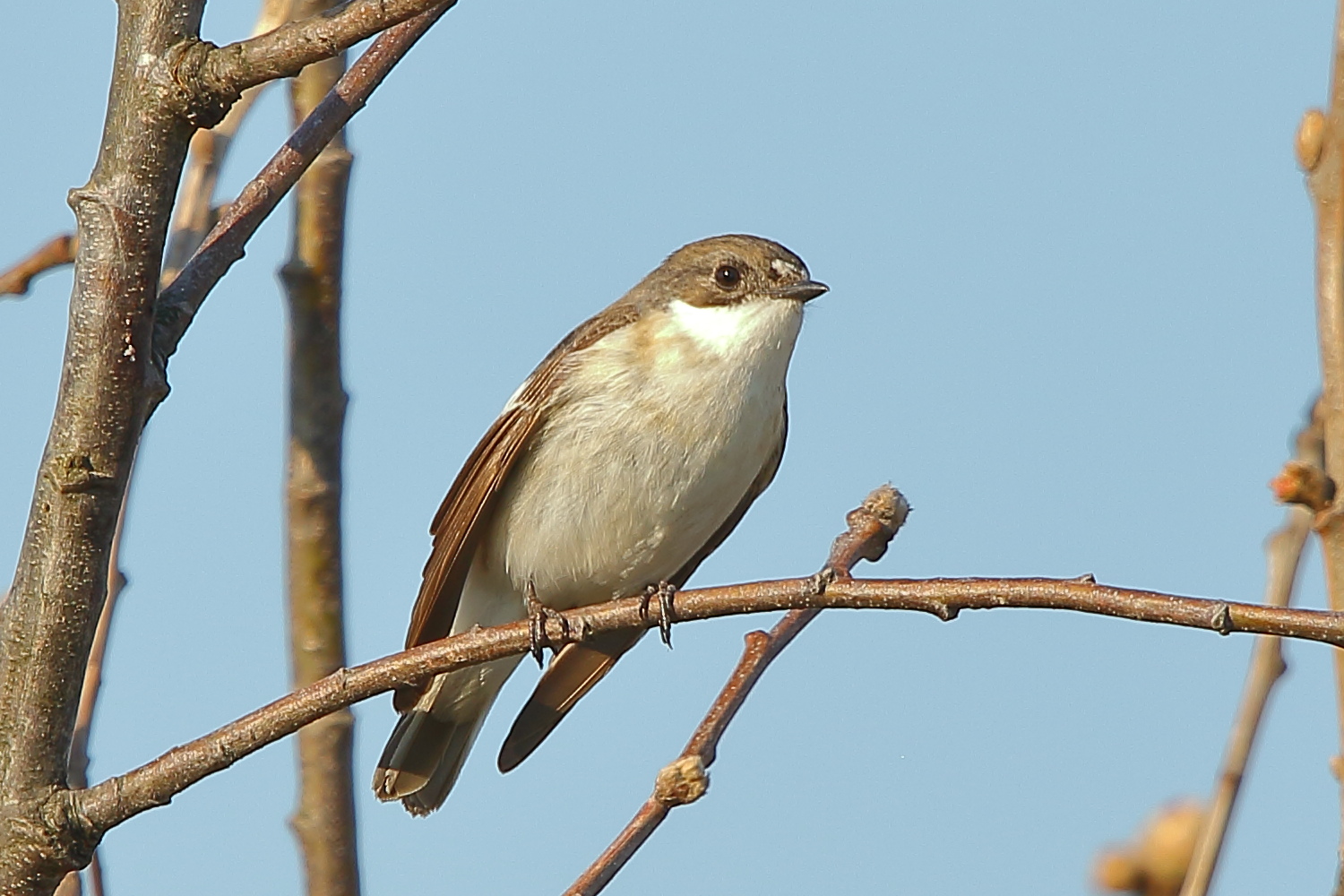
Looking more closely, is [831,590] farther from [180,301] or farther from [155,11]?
[155,11]

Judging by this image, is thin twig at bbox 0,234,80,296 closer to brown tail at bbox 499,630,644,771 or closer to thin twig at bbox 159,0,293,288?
thin twig at bbox 159,0,293,288

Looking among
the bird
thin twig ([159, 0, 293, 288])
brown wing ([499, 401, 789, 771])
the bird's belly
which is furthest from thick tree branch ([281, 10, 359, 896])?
brown wing ([499, 401, 789, 771])

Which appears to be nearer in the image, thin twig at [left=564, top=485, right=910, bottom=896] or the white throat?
thin twig at [left=564, top=485, right=910, bottom=896]

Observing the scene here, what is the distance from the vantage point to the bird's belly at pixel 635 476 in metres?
5.67

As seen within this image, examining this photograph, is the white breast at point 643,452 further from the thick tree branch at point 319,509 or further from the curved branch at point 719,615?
the curved branch at point 719,615

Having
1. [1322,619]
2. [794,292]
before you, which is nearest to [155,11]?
[1322,619]

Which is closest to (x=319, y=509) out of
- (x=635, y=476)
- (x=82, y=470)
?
(x=82, y=470)

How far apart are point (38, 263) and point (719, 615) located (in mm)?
1616

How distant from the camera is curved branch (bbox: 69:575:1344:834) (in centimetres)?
276

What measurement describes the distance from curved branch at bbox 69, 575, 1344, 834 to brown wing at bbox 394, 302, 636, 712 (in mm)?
2065

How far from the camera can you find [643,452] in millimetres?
5664

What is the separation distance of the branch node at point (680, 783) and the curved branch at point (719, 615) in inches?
11.2

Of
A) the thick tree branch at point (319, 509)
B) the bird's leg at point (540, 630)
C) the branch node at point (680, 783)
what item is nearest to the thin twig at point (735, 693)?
the branch node at point (680, 783)

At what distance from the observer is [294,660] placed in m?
4.27
